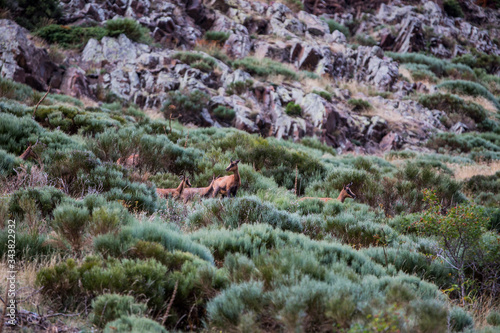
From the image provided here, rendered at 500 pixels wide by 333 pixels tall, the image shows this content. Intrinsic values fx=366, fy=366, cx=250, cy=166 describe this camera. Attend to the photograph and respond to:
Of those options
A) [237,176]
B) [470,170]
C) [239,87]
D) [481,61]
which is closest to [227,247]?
[237,176]

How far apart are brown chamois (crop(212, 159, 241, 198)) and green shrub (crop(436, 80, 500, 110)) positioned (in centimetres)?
2266

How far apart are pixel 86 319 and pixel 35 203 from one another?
8.82 ft

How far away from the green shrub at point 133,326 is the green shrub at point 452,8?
44.3m

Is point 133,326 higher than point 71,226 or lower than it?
higher

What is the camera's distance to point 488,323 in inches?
147

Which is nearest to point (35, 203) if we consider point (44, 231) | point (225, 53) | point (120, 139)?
point (44, 231)

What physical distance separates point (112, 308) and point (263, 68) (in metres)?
19.5

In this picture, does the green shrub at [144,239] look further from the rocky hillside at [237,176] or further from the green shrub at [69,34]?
the green shrub at [69,34]

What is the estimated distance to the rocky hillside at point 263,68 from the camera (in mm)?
16828

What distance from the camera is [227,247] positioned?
4.45 m

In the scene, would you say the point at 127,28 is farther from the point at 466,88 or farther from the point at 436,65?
the point at 436,65

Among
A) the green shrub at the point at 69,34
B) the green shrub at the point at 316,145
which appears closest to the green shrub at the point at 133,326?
the green shrub at the point at 316,145

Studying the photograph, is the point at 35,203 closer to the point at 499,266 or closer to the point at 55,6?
the point at 499,266

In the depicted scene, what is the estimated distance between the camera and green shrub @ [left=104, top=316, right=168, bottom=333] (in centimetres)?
266
